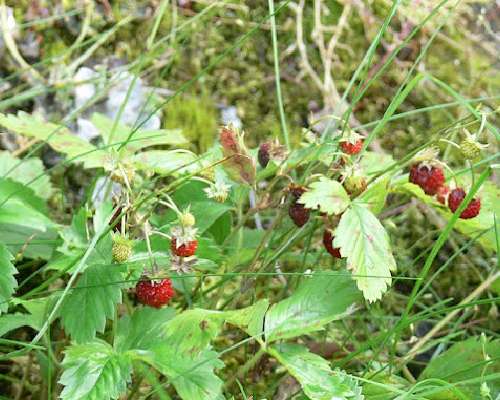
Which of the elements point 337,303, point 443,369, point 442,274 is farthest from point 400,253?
point 337,303

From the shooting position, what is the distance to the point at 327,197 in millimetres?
1380

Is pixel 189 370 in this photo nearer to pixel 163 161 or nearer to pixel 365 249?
pixel 365 249

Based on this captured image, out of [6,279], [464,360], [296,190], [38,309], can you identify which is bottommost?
[464,360]

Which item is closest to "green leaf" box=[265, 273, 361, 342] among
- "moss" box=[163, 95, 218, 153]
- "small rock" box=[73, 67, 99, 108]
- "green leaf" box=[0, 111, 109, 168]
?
"green leaf" box=[0, 111, 109, 168]

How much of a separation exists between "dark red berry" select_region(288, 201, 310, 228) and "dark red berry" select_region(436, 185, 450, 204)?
0.74 feet

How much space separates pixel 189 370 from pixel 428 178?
518mm

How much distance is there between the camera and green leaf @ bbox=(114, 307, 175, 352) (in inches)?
53.8

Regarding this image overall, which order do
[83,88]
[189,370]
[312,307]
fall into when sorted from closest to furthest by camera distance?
1. [189,370]
2. [312,307]
3. [83,88]

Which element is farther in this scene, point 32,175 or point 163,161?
point 32,175

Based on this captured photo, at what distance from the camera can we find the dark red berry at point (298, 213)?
4.72 ft

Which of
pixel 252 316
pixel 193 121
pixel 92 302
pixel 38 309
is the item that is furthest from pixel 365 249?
pixel 193 121

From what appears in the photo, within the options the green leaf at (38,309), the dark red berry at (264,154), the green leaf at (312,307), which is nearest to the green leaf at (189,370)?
the green leaf at (312,307)

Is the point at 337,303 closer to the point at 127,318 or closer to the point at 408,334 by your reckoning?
the point at 127,318

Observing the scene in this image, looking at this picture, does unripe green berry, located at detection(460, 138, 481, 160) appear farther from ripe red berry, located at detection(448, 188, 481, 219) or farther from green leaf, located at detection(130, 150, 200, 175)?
green leaf, located at detection(130, 150, 200, 175)
